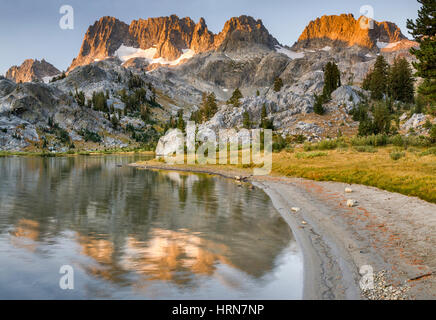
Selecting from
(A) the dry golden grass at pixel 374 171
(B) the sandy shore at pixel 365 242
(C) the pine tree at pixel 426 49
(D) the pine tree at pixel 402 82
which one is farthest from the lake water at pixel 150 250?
(D) the pine tree at pixel 402 82

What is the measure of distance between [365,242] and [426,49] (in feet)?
106

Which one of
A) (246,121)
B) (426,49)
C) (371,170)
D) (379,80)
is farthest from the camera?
(246,121)

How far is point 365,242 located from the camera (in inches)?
568

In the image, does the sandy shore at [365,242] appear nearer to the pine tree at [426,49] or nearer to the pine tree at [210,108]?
the pine tree at [426,49]

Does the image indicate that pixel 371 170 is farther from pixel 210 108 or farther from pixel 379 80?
pixel 210 108

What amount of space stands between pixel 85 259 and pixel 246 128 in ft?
368

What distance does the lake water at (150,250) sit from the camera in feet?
36.1

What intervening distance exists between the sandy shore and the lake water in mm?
907

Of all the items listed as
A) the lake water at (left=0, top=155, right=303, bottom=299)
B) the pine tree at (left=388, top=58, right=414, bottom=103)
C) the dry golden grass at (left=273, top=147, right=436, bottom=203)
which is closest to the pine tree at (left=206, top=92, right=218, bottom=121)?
the pine tree at (left=388, top=58, right=414, bottom=103)

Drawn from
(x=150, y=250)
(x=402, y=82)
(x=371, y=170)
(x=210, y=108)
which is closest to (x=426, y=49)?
(x=371, y=170)

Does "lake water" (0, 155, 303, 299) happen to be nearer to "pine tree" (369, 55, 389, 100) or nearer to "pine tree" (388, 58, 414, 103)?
"pine tree" (388, 58, 414, 103)

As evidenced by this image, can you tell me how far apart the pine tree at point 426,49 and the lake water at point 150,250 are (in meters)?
25.6
